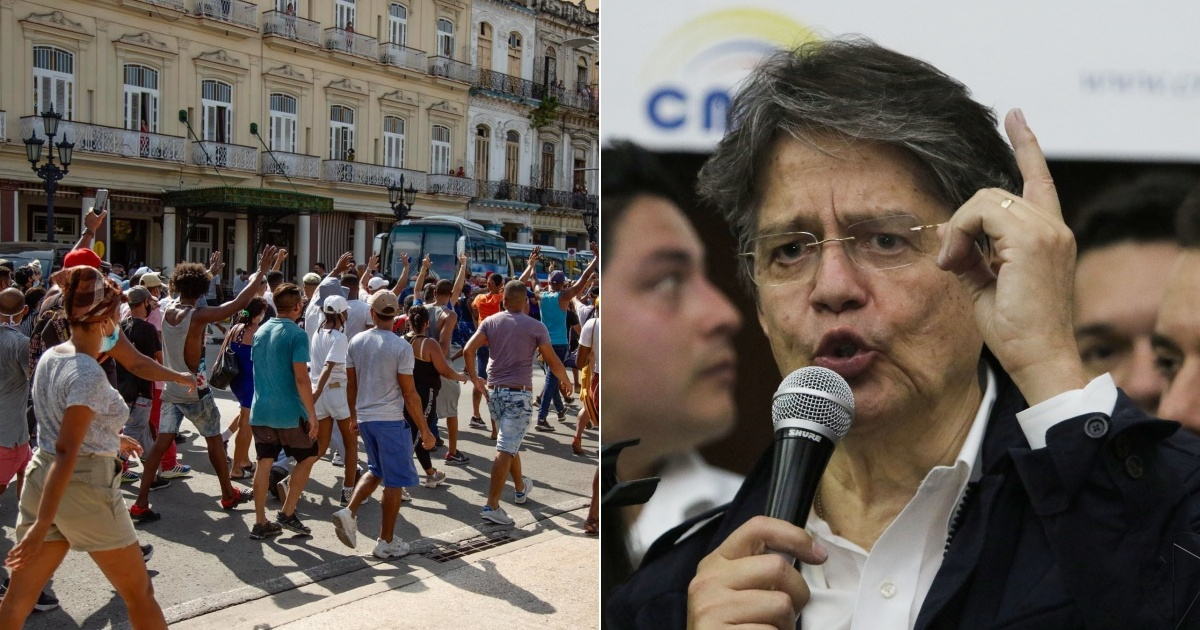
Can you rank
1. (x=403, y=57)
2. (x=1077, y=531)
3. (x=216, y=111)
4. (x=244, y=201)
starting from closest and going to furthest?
(x=1077, y=531) < (x=244, y=201) < (x=216, y=111) < (x=403, y=57)

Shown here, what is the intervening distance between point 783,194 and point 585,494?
6.63 meters

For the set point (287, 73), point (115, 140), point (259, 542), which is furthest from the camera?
point (287, 73)

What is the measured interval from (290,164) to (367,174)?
312cm

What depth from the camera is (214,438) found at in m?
7.46

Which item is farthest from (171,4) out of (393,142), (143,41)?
(393,142)

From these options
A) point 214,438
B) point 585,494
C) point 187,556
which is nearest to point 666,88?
point 187,556

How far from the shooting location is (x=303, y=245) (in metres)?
32.8

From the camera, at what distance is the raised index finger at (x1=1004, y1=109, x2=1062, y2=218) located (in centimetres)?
244

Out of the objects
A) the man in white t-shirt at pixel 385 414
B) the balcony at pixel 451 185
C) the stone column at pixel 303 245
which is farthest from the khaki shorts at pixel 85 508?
the balcony at pixel 451 185

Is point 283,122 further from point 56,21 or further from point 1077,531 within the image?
point 1077,531

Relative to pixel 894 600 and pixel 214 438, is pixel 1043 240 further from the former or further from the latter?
pixel 214 438

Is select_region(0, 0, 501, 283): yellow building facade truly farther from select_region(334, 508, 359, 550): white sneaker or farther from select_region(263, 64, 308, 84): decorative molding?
select_region(334, 508, 359, 550): white sneaker

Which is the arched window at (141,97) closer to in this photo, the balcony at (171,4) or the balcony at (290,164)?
the balcony at (171,4)

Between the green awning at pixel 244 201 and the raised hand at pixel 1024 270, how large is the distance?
26942mm
